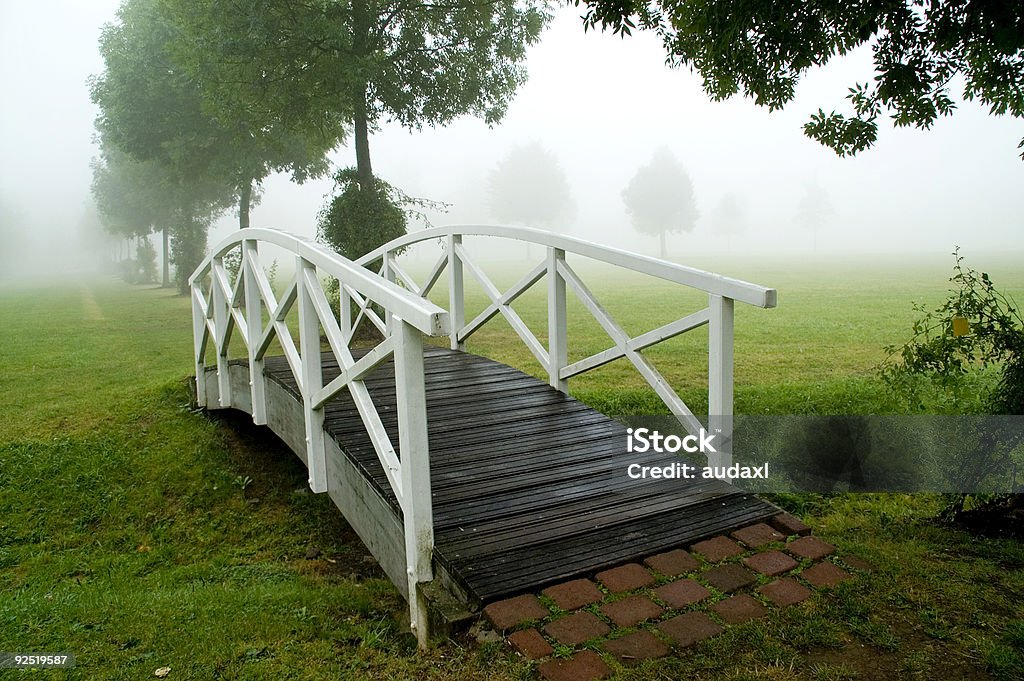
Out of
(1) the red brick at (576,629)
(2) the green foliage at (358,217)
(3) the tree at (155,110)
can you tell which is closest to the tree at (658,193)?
(3) the tree at (155,110)

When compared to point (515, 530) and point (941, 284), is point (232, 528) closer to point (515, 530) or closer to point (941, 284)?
point (515, 530)

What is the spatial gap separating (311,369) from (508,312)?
193 cm

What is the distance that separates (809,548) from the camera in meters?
3.07

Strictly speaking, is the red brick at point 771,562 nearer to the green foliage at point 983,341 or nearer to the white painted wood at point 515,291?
the green foliage at point 983,341

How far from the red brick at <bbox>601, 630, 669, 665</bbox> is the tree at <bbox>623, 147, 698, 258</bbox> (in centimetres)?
4138

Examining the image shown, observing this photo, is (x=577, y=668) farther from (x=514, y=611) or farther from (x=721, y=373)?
(x=721, y=373)

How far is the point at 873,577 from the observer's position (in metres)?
2.86

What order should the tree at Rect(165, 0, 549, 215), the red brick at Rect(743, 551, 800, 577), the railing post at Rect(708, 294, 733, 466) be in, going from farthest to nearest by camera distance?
the tree at Rect(165, 0, 549, 215)
the railing post at Rect(708, 294, 733, 466)
the red brick at Rect(743, 551, 800, 577)

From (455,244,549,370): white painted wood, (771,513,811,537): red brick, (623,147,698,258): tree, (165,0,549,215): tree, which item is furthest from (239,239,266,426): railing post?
(623,147,698,258): tree

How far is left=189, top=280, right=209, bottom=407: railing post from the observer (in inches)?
262

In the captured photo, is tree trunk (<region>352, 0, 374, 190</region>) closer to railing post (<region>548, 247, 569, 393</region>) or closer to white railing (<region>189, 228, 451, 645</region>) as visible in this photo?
white railing (<region>189, 228, 451, 645</region>)

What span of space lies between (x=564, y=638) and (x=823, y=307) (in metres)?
12.9

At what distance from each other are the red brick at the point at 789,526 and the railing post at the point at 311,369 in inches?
92.9

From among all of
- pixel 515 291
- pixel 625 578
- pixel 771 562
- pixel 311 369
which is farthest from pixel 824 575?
pixel 515 291
